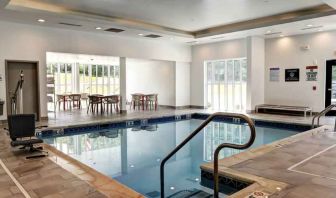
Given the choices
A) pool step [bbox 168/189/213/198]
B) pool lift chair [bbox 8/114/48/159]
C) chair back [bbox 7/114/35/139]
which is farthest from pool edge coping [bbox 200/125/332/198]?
chair back [bbox 7/114/35/139]

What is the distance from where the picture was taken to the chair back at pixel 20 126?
14.9 feet

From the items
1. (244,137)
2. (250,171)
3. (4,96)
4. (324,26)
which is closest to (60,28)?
(4,96)

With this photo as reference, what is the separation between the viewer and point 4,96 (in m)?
7.76

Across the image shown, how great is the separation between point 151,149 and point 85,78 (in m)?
10.7

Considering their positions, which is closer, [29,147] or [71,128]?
[29,147]

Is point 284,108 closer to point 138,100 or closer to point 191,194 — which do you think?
point 138,100

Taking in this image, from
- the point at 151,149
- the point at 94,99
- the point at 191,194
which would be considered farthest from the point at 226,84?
the point at 191,194

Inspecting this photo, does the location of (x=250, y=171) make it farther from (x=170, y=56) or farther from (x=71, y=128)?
(x=170, y=56)

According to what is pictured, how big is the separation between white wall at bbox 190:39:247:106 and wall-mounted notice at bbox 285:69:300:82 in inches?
68.3

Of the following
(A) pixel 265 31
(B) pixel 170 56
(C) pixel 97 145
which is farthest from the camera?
(B) pixel 170 56

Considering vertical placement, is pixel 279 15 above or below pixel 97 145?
above

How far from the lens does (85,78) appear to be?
1564cm

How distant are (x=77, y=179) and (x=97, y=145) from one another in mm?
3221

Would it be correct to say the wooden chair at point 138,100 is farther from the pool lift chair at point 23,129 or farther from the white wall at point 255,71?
the pool lift chair at point 23,129
